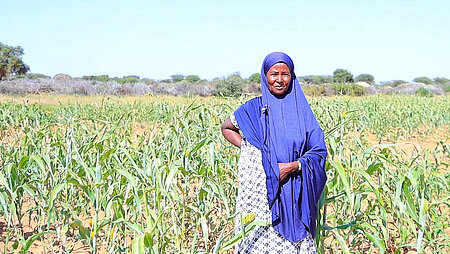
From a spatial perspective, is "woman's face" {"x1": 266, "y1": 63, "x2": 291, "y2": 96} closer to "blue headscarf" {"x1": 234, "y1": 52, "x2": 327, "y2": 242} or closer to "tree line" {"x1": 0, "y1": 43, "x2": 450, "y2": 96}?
"blue headscarf" {"x1": 234, "y1": 52, "x2": 327, "y2": 242}

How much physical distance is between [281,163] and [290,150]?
8 cm

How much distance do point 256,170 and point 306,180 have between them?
10.1 inches

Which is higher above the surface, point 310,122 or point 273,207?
point 310,122

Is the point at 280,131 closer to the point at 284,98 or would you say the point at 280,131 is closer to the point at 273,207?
the point at 284,98

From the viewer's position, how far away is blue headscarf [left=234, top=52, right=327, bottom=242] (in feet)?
6.61

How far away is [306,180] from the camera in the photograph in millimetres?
1994

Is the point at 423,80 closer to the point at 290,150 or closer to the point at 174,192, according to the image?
the point at 290,150

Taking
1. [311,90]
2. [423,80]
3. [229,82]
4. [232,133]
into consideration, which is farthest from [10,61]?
[423,80]

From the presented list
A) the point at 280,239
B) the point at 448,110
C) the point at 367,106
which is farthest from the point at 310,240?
the point at 448,110

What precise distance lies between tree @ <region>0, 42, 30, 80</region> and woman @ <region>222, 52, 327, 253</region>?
35709 millimetres

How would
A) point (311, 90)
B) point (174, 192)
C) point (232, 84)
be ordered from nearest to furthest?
point (174, 192)
point (311, 90)
point (232, 84)

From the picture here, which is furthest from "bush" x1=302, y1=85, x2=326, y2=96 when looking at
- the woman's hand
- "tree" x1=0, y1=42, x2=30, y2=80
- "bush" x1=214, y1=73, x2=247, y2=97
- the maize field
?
"tree" x1=0, y1=42, x2=30, y2=80

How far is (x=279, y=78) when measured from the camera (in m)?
2.06

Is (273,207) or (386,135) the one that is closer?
(273,207)
